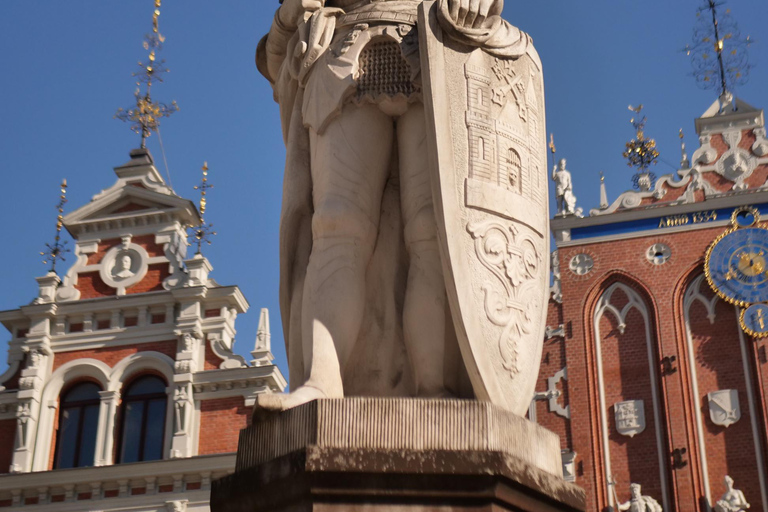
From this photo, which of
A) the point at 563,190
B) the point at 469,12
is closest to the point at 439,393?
the point at 469,12

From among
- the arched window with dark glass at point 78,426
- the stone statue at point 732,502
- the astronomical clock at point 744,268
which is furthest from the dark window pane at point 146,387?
the astronomical clock at point 744,268

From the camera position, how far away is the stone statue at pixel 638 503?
1512 centimetres

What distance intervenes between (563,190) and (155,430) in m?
6.53

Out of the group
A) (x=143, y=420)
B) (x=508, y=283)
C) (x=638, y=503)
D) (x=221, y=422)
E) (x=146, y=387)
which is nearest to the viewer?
(x=508, y=283)

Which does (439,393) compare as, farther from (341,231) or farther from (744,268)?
(744,268)

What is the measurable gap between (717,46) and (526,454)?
1653cm

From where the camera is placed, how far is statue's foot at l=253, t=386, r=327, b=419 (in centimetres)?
336

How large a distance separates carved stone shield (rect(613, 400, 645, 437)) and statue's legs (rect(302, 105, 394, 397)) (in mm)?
12349

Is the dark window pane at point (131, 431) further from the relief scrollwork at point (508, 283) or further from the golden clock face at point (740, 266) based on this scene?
Answer: the relief scrollwork at point (508, 283)

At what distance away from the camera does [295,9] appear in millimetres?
4121

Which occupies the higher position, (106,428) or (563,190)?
(563,190)

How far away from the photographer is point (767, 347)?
52.4 feet

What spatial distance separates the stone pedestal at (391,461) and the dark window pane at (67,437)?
11957 millimetres

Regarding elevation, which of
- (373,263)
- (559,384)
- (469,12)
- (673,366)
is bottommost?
(373,263)
